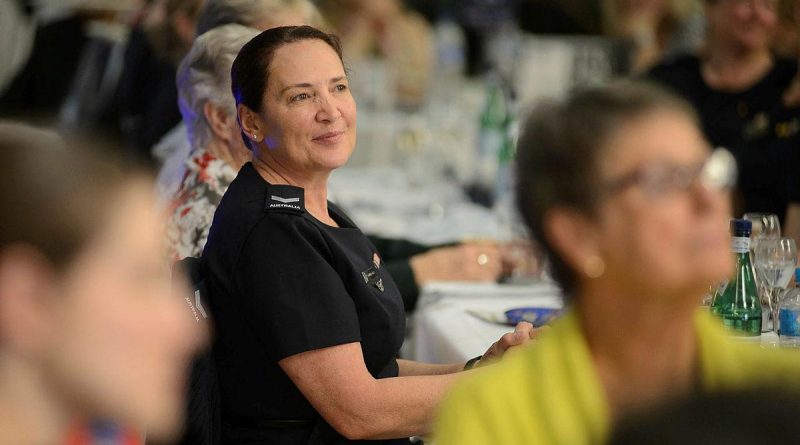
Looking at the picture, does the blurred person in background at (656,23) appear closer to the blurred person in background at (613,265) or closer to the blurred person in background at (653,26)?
the blurred person in background at (653,26)

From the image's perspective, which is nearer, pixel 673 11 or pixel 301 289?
pixel 301 289

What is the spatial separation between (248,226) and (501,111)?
10.8ft

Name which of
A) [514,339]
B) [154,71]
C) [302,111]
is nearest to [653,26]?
[154,71]

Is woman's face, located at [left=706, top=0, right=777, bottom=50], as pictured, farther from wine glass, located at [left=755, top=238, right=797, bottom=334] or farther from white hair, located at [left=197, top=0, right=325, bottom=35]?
white hair, located at [left=197, top=0, right=325, bottom=35]

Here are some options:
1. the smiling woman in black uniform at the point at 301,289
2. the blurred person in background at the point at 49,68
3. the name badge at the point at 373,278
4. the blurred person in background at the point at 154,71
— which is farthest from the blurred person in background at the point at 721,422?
the blurred person in background at the point at 49,68

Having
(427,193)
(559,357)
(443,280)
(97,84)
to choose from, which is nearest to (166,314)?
(559,357)

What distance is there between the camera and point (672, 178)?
3.49ft

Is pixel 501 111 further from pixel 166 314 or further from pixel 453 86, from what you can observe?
pixel 166 314

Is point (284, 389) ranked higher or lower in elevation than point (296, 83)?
lower

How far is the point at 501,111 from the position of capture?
5.05 metres

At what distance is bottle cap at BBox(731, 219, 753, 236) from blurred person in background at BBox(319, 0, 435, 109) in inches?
152

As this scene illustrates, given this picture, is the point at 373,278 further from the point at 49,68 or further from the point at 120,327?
the point at 49,68

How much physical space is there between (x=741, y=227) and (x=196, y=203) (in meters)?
1.14

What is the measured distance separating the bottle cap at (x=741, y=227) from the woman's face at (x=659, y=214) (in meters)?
0.98
